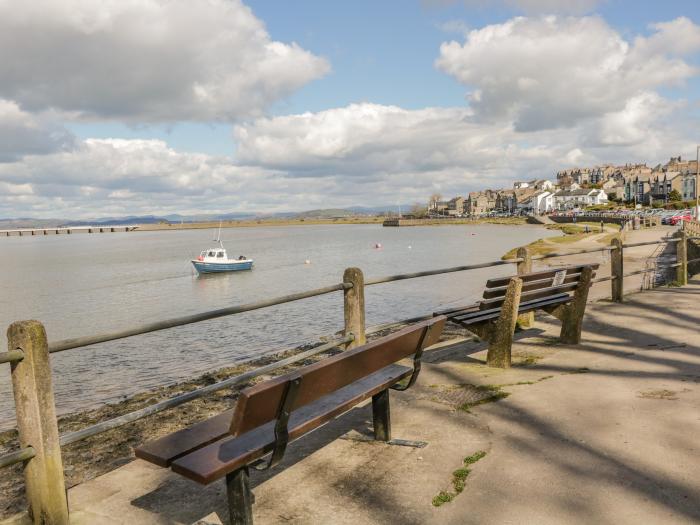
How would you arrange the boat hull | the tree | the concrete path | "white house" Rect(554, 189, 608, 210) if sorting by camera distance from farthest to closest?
"white house" Rect(554, 189, 608, 210) < the tree < the boat hull < the concrete path

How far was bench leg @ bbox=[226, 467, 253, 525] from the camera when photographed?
3080 millimetres

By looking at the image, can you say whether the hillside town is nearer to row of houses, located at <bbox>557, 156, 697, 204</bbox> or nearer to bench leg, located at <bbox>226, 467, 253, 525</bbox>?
row of houses, located at <bbox>557, 156, 697, 204</bbox>

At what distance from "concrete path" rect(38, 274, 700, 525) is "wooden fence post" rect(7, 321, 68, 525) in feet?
0.96

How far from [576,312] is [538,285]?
1133mm

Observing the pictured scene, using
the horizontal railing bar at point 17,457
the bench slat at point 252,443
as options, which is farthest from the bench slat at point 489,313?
the horizontal railing bar at point 17,457

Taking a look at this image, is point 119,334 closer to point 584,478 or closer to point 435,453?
point 435,453

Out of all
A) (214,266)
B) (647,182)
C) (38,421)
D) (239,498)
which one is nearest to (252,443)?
(239,498)

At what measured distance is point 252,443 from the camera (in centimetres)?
313

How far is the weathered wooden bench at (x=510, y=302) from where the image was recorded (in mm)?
6410

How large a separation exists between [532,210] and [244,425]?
179530 millimetres

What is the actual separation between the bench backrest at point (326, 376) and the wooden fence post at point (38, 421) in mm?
1237

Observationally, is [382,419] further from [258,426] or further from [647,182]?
[647,182]

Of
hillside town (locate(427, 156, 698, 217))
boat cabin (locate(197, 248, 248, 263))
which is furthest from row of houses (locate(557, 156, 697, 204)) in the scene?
boat cabin (locate(197, 248, 248, 263))

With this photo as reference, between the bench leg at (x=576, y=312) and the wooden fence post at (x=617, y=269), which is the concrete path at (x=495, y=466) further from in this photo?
the wooden fence post at (x=617, y=269)
